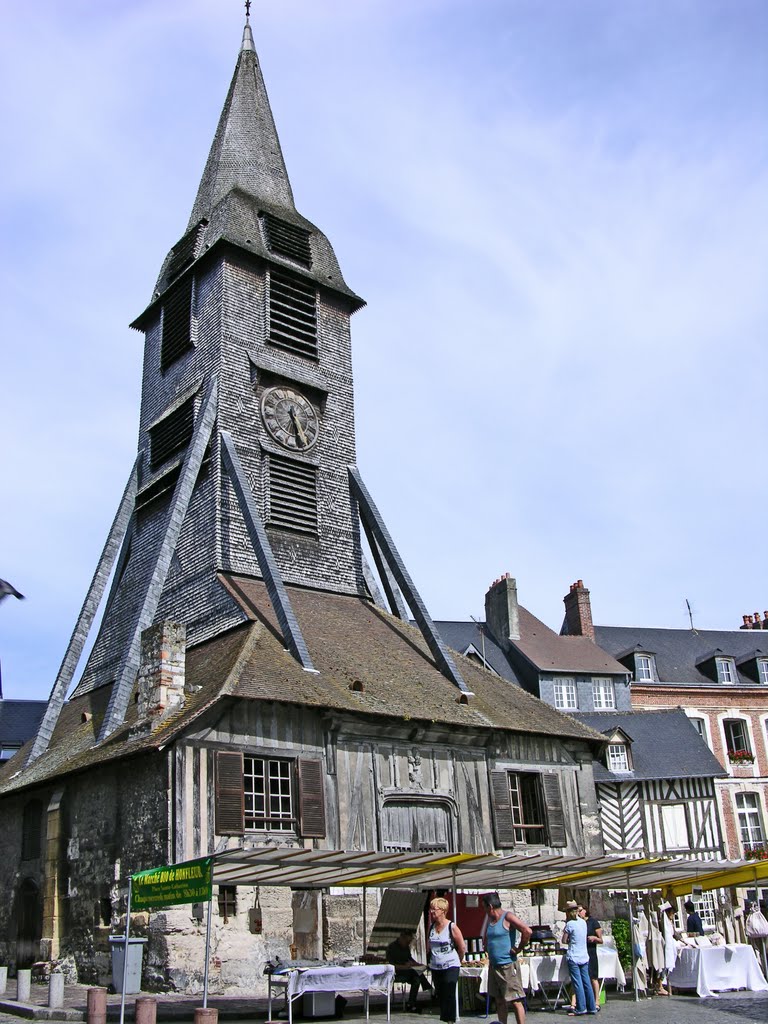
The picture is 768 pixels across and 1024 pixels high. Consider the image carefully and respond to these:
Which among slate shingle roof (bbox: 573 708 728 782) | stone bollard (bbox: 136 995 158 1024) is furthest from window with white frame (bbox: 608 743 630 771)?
stone bollard (bbox: 136 995 158 1024)

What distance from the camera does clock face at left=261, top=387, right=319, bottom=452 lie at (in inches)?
776

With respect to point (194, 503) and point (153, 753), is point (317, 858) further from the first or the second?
point (194, 503)

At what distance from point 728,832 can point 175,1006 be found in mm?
19134

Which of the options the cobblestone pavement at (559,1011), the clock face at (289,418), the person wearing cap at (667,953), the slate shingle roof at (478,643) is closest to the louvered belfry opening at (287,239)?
the clock face at (289,418)

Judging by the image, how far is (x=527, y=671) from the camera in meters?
27.5

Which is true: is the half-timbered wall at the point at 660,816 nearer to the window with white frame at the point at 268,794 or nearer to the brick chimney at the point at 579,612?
the brick chimney at the point at 579,612

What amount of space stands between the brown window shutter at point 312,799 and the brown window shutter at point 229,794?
3.04 feet

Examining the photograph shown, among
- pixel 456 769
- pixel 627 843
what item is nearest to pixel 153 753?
pixel 456 769

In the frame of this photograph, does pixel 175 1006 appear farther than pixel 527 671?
No

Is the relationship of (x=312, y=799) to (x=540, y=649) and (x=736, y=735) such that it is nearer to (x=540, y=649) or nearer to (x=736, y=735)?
(x=540, y=649)

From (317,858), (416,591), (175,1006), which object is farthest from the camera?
(416,591)

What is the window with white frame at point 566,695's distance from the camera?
27.3 metres

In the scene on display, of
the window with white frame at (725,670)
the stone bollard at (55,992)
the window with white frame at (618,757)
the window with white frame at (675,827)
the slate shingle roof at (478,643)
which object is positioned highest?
the slate shingle roof at (478,643)

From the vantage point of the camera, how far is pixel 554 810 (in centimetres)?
1636
